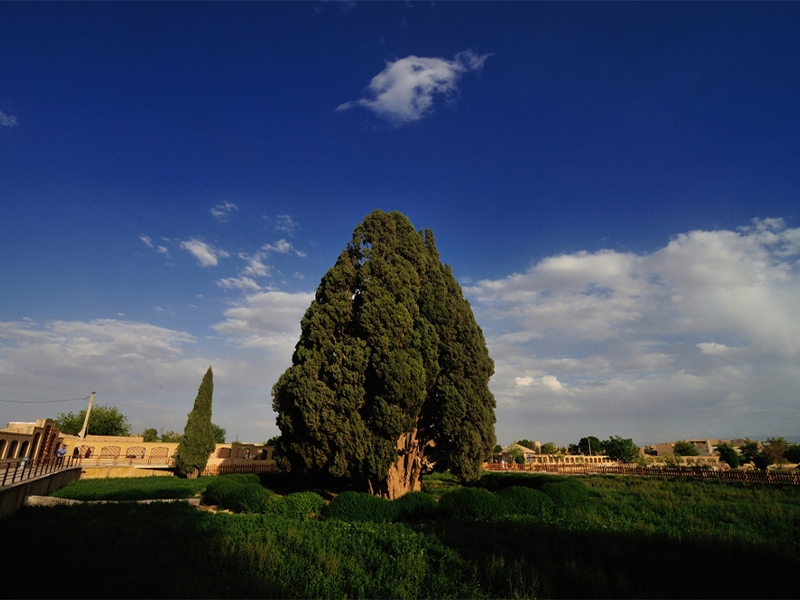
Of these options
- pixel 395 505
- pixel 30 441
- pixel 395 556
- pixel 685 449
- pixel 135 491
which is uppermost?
pixel 685 449

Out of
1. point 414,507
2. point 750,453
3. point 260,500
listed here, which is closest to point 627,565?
point 414,507

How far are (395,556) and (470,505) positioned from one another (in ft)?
17.2

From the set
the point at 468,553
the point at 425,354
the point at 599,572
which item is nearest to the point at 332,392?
the point at 425,354

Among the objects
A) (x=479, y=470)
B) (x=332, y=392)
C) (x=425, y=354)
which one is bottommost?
(x=479, y=470)

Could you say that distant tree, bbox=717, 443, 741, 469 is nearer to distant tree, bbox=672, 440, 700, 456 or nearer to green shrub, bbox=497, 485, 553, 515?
distant tree, bbox=672, 440, 700, 456

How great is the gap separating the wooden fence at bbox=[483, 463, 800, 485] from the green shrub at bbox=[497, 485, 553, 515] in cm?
1350

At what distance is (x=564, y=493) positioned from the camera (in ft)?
47.0

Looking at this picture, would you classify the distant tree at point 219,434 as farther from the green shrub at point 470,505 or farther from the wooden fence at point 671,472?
the green shrub at point 470,505

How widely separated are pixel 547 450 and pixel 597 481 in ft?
129

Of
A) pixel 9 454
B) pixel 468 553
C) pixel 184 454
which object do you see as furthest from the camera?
pixel 184 454

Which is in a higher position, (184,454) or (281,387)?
(281,387)

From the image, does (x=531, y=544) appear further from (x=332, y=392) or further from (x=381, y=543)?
(x=332, y=392)

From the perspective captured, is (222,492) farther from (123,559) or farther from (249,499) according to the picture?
(123,559)

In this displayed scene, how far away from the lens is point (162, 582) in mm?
5609
